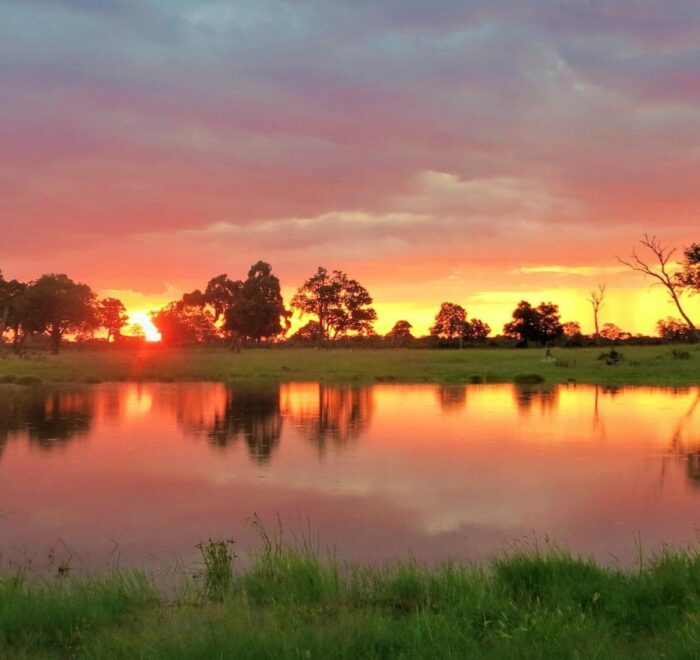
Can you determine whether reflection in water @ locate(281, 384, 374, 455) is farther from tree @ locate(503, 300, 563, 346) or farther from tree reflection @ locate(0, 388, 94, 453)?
tree @ locate(503, 300, 563, 346)

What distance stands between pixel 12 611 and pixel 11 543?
14.8 feet

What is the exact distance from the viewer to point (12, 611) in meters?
6.85

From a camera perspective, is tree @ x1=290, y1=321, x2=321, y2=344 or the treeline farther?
tree @ x1=290, y1=321, x2=321, y2=344

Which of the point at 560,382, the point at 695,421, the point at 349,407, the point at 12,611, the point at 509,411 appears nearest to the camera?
the point at 12,611

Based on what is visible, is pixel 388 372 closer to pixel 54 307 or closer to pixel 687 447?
pixel 687 447

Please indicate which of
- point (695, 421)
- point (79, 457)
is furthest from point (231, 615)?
point (695, 421)

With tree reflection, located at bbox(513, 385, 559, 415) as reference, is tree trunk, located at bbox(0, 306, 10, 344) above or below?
above

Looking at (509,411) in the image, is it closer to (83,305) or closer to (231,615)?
(231,615)

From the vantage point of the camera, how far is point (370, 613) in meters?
6.88

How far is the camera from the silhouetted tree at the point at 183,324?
156625 mm

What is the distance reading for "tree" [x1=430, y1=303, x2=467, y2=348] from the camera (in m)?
168

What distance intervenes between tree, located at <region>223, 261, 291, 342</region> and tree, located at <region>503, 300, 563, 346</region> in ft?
153

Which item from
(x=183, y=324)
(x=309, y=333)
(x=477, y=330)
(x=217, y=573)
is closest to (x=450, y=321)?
(x=477, y=330)

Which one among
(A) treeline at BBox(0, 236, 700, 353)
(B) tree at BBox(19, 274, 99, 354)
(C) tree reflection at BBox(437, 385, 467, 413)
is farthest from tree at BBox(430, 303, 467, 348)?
(C) tree reflection at BBox(437, 385, 467, 413)
